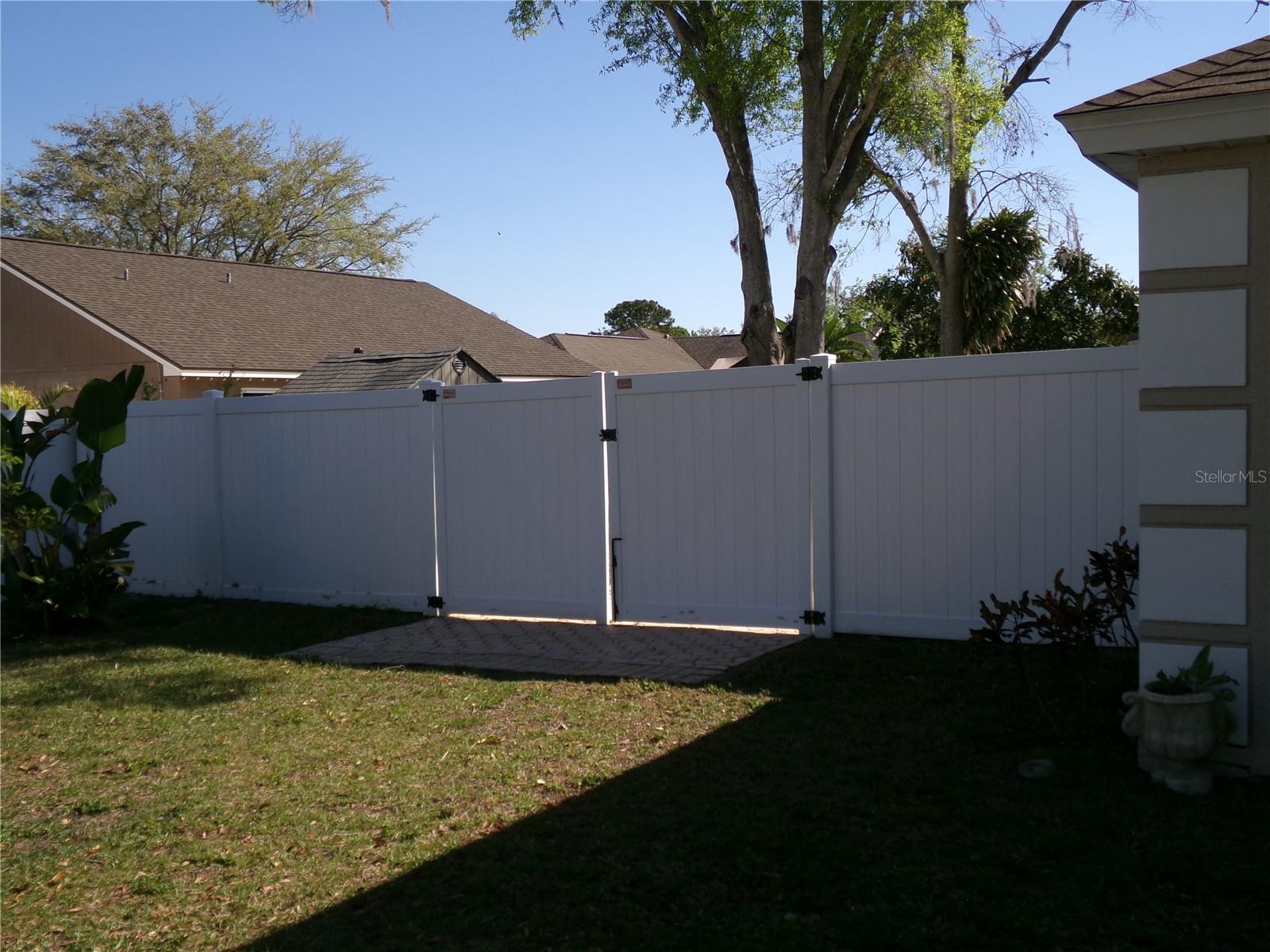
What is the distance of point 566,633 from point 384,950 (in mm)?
5117

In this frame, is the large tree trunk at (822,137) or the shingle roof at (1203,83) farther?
the large tree trunk at (822,137)

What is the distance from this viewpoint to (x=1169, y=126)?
4930mm

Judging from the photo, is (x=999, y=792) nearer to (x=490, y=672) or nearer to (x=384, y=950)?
(x=384, y=950)

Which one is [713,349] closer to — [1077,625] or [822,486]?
[822,486]

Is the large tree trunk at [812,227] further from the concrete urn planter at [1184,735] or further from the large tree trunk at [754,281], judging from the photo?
the concrete urn planter at [1184,735]

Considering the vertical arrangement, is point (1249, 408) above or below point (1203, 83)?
below

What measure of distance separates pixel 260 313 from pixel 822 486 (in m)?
18.1

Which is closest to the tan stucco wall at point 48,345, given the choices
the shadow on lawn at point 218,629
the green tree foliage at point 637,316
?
the shadow on lawn at point 218,629

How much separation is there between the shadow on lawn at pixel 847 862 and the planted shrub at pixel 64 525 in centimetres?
643

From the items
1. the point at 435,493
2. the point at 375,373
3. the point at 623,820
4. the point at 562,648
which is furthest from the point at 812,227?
the point at 623,820

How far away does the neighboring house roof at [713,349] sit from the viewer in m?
45.8

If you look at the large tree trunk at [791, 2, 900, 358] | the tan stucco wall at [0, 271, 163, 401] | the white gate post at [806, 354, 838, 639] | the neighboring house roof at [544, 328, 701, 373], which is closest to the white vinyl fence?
the white gate post at [806, 354, 838, 639]

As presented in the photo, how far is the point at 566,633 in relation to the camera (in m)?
8.83

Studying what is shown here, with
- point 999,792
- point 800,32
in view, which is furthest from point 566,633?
point 800,32
